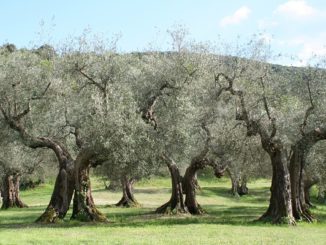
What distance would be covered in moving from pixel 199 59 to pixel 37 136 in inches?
447

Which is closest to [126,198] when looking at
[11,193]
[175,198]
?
[11,193]

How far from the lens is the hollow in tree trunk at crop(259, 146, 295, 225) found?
31844 mm

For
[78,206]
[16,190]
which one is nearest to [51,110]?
[78,206]

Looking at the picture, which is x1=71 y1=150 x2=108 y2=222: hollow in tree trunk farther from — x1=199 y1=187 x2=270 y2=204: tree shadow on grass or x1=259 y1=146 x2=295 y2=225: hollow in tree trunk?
x1=199 y1=187 x2=270 y2=204: tree shadow on grass

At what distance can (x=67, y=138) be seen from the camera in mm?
37625

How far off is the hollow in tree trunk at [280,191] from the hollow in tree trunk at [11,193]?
3146 centimetres

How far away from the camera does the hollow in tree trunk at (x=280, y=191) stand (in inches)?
1254

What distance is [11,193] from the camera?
5641 cm

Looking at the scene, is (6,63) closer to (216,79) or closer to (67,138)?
(67,138)

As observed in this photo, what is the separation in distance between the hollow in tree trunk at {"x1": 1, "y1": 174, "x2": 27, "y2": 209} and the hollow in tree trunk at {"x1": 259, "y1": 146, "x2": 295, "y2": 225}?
31.5 metres

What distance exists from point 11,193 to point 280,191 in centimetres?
3332

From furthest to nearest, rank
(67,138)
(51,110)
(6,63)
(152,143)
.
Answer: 1. (67,138)
2. (51,110)
3. (6,63)
4. (152,143)

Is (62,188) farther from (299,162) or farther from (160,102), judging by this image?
(299,162)

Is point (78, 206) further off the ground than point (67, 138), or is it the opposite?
point (67, 138)
